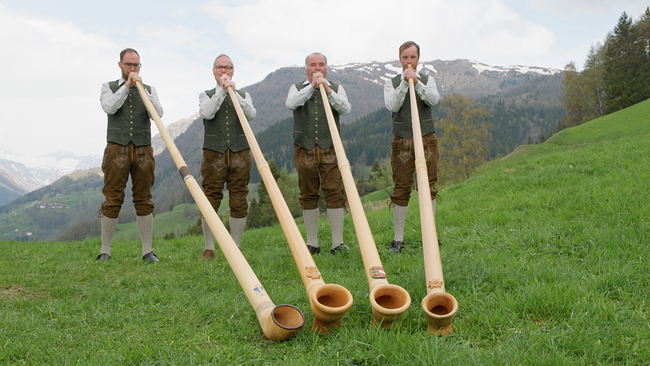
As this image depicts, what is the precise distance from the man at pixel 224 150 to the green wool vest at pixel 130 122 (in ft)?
2.67

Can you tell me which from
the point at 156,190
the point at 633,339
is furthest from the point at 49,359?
the point at 156,190

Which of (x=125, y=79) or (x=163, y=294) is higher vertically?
(x=125, y=79)

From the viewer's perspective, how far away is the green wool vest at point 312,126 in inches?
215

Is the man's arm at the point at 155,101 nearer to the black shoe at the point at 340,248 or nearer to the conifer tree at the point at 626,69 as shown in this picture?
the black shoe at the point at 340,248

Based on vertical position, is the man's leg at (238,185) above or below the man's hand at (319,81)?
below

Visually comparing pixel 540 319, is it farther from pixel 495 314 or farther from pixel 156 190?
pixel 156 190

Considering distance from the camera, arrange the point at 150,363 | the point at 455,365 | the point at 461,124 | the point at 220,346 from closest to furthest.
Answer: the point at 455,365 → the point at 150,363 → the point at 220,346 → the point at 461,124

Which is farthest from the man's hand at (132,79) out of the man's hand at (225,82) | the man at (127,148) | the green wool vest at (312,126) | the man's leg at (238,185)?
the green wool vest at (312,126)

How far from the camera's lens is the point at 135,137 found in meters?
5.52

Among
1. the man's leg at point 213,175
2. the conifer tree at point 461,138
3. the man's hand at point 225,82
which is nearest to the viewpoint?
the man's hand at point 225,82

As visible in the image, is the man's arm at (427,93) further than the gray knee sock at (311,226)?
No

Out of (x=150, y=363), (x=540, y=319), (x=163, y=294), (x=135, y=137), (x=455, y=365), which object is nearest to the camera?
(x=455, y=365)

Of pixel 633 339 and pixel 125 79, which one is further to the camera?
Result: pixel 125 79

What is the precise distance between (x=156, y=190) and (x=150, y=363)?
551ft
